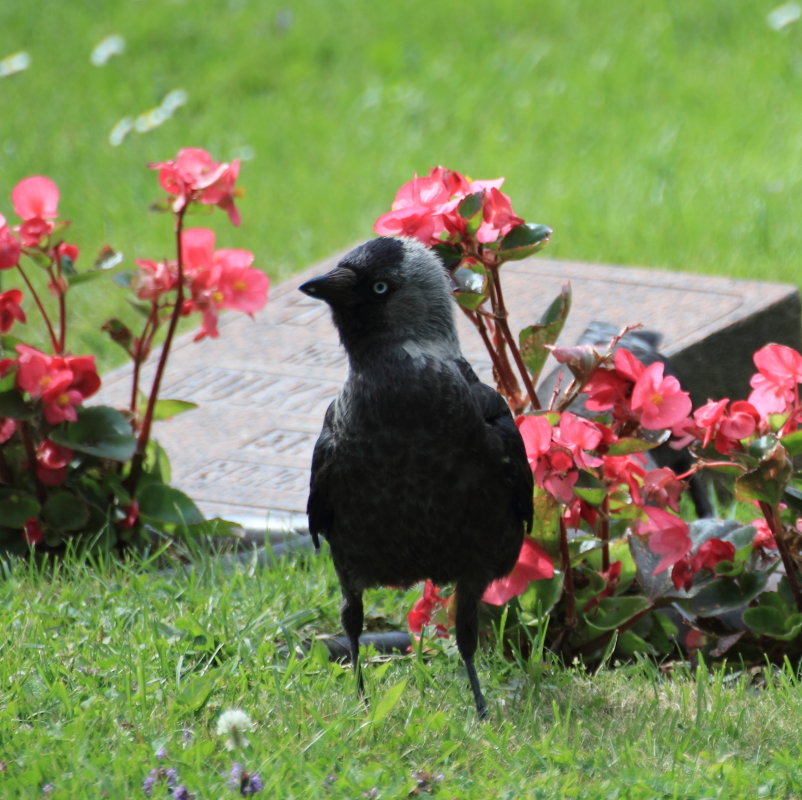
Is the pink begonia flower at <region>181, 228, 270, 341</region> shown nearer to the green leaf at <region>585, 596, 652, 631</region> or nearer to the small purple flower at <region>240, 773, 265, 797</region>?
the green leaf at <region>585, 596, 652, 631</region>

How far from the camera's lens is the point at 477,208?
352 centimetres

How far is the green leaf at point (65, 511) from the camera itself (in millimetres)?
4285

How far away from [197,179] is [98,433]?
802 mm

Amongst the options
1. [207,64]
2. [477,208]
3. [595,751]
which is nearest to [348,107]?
[207,64]

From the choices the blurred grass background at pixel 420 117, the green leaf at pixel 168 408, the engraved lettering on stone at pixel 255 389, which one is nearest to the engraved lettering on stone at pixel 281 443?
the engraved lettering on stone at pixel 255 389

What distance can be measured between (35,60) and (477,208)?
26.5 ft

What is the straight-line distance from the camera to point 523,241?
360 cm

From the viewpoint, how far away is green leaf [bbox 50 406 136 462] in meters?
4.18

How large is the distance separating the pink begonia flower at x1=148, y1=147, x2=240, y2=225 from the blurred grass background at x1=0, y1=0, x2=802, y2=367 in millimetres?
2968

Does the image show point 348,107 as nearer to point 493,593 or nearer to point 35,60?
point 35,60

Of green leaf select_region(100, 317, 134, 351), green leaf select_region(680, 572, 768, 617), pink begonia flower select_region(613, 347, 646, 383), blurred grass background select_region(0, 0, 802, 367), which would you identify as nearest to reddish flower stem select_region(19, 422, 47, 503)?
green leaf select_region(100, 317, 134, 351)

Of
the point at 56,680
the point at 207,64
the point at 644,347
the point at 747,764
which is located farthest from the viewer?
the point at 207,64

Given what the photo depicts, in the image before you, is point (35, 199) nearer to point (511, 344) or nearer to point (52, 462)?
point (52, 462)

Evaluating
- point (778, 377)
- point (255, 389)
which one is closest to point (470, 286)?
point (778, 377)
